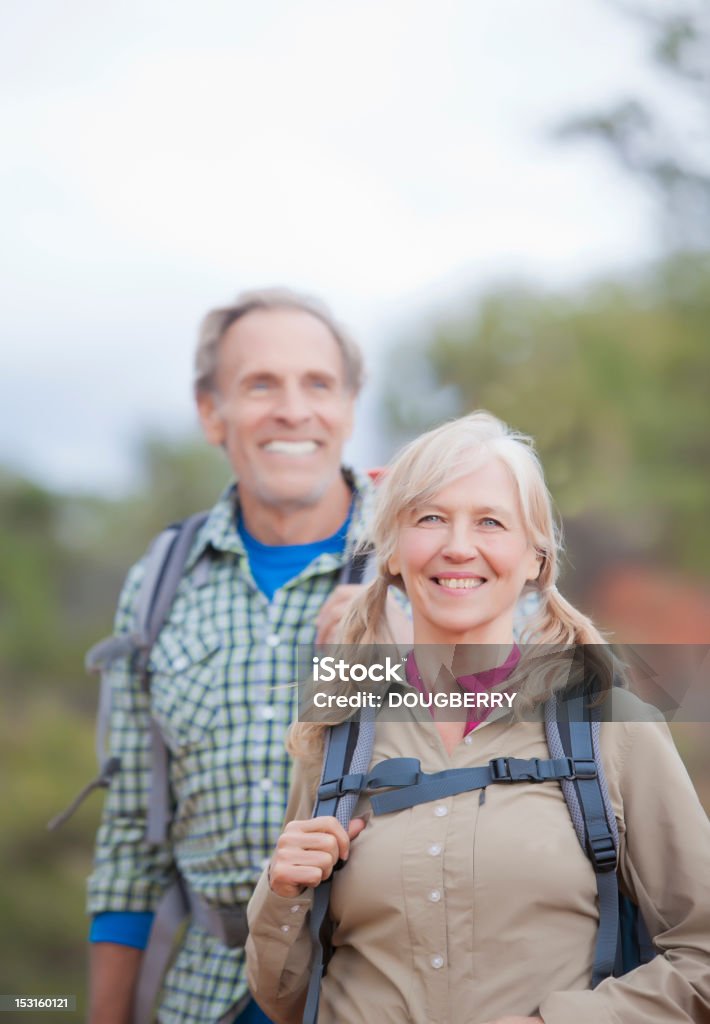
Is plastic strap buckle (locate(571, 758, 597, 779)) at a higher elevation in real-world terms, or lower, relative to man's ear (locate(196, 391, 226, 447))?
lower

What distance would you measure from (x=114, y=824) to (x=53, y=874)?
4224 millimetres

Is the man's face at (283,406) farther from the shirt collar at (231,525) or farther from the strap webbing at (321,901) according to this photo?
the strap webbing at (321,901)

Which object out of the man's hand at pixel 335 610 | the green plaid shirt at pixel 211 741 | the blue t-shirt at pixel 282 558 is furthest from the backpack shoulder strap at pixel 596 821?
the blue t-shirt at pixel 282 558

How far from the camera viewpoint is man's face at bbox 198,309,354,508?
2.61m

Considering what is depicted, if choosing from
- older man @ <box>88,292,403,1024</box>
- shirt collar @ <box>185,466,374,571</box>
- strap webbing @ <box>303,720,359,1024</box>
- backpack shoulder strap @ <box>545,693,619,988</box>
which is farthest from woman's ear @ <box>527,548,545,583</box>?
shirt collar @ <box>185,466,374,571</box>

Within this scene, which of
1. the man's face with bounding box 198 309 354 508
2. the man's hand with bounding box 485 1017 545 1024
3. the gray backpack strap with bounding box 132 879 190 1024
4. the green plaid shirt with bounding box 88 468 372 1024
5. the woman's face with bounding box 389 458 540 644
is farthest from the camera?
the man's face with bounding box 198 309 354 508

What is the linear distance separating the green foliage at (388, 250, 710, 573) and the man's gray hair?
3415 mm

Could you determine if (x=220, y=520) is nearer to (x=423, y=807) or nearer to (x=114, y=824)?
(x=114, y=824)

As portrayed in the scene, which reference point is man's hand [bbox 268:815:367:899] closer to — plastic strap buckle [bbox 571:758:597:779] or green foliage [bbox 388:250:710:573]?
plastic strap buckle [bbox 571:758:597:779]

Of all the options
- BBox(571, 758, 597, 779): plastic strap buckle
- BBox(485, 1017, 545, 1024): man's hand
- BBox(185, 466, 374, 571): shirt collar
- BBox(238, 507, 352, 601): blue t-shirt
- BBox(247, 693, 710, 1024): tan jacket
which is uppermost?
BBox(185, 466, 374, 571): shirt collar

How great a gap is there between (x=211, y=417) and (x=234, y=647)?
590mm

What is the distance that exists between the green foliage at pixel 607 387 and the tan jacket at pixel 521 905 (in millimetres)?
4501

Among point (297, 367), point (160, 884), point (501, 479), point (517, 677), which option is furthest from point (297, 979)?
point (297, 367)

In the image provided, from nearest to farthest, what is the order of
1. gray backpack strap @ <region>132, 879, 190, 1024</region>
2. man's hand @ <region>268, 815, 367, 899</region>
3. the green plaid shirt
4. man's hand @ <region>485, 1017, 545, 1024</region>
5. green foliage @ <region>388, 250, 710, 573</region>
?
man's hand @ <region>485, 1017, 545, 1024</region>
man's hand @ <region>268, 815, 367, 899</region>
the green plaid shirt
gray backpack strap @ <region>132, 879, 190, 1024</region>
green foliage @ <region>388, 250, 710, 573</region>
